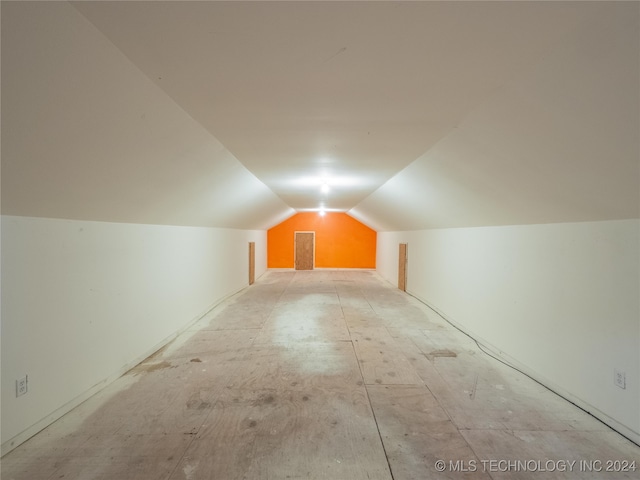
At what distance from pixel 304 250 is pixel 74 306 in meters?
10.3

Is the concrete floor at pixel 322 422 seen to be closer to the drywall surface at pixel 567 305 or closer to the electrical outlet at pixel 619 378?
the drywall surface at pixel 567 305

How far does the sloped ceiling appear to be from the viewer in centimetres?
131

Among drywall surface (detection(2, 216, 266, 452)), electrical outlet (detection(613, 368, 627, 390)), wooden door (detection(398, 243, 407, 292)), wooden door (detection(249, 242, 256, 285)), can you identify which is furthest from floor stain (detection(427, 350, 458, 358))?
wooden door (detection(249, 242, 256, 285))

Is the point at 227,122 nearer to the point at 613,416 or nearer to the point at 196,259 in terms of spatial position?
the point at 196,259

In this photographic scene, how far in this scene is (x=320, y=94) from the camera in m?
2.03

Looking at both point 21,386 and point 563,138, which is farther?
point 21,386

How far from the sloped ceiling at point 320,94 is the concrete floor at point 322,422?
5.81ft

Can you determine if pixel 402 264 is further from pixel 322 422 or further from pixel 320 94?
pixel 320 94

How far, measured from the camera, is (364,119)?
2.45 metres

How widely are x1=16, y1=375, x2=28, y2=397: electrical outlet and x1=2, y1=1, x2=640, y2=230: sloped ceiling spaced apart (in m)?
1.23

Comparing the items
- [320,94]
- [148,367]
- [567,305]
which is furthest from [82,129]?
[567,305]

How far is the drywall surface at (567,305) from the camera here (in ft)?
7.67

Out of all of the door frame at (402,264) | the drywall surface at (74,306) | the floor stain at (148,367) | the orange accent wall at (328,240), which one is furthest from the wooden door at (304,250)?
the floor stain at (148,367)

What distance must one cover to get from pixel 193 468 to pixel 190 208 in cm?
325
